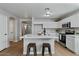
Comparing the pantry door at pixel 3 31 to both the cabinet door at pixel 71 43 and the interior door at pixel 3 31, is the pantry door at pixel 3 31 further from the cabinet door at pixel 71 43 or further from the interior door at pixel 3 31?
the cabinet door at pixel 71 43

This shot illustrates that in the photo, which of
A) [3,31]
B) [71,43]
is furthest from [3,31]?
[71,43]

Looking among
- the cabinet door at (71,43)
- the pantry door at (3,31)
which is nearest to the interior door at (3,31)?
the pantry door at (3,31)

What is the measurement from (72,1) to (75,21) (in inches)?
151

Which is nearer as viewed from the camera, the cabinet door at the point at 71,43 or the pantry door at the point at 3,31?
the cabinet door at the point at 71,43

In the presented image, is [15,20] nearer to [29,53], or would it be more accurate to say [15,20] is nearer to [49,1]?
[29,53]

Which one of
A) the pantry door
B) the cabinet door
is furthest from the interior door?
the cabinet door

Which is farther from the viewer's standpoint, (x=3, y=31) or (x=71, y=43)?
(x=3, y=31)

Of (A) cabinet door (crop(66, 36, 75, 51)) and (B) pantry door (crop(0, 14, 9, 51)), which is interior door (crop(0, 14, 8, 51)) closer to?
(B) pantry door (crop(0, 14, 9, 51))

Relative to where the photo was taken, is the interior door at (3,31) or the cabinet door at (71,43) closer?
the cabinet door at (71,43)

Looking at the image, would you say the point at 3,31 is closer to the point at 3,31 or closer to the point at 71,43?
the point at 3,31

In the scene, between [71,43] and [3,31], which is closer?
[71,43]

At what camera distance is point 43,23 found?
9945 millimetres

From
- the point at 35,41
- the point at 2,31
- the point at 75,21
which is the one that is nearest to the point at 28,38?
the point at 35,41

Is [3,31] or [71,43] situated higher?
[3,31]
